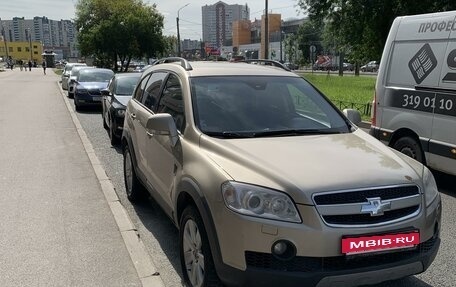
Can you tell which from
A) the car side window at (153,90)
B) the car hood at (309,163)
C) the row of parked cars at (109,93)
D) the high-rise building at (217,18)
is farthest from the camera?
the high-rise building at (217,18)

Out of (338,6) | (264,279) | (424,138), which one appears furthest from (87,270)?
(338,6)

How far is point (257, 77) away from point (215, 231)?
194cm

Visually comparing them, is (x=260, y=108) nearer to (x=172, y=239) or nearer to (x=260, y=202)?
(x=260, y=202)

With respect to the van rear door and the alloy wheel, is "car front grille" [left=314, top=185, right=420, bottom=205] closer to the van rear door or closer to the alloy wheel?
the alloy wheel

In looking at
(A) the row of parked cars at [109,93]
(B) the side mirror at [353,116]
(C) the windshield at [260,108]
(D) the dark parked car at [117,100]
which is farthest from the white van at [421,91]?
(A) the row of parked cars at [109,93]

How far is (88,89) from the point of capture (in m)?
16.7

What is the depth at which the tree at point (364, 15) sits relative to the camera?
19.5 metres

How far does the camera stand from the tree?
1948 centimetres

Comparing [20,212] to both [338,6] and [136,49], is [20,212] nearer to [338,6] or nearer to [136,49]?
[338,6]

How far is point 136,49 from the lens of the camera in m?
34.8

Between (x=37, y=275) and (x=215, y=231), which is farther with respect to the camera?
(x=37, y=275)

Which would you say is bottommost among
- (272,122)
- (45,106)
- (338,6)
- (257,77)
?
(45,106)

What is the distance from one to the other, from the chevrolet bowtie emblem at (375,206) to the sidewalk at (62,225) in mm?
1928

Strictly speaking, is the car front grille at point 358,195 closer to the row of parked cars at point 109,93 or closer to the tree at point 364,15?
the row of parked cars at point 109,93
